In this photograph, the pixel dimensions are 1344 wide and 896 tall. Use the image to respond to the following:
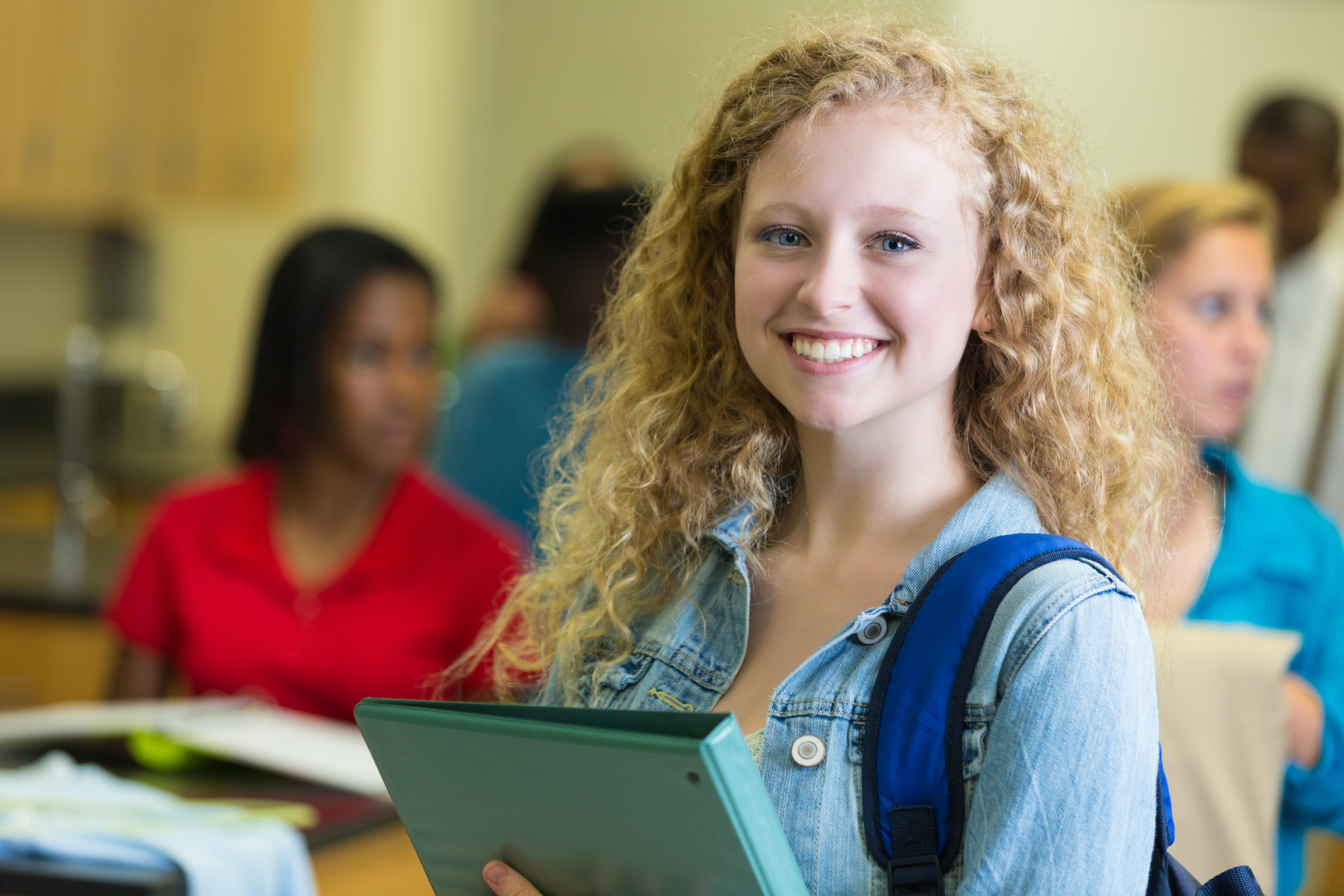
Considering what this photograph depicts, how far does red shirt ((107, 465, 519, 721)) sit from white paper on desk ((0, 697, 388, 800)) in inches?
4.2

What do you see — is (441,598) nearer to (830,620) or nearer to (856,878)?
(830,620)

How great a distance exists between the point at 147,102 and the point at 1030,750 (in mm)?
4178

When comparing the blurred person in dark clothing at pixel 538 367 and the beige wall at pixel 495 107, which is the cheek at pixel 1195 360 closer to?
the blurred person in dark clothing at pixel 538 367

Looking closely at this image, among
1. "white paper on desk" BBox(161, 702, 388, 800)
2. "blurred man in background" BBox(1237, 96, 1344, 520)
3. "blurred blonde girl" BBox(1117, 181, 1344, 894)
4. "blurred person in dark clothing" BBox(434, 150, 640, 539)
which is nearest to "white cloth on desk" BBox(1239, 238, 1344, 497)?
"blurred man in background" BBox(1237, 96, 1344, 520)

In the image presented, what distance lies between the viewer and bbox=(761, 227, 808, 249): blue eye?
101 centimetres

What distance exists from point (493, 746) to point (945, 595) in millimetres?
301

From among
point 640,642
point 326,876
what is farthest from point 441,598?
point 640,642

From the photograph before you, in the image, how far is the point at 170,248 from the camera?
5.21 metres

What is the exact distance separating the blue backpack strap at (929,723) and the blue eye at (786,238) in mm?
266

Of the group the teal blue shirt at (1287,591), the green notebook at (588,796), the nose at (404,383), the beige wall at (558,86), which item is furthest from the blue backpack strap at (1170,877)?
the beige wall at (558,86)

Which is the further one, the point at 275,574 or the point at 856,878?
the point at 275,574

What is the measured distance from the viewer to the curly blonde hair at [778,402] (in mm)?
1031

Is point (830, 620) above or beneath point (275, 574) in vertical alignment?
above

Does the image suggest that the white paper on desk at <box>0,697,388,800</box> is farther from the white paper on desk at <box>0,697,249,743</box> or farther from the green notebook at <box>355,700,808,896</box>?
the green notebook at <box>355,700,808,896</box>
